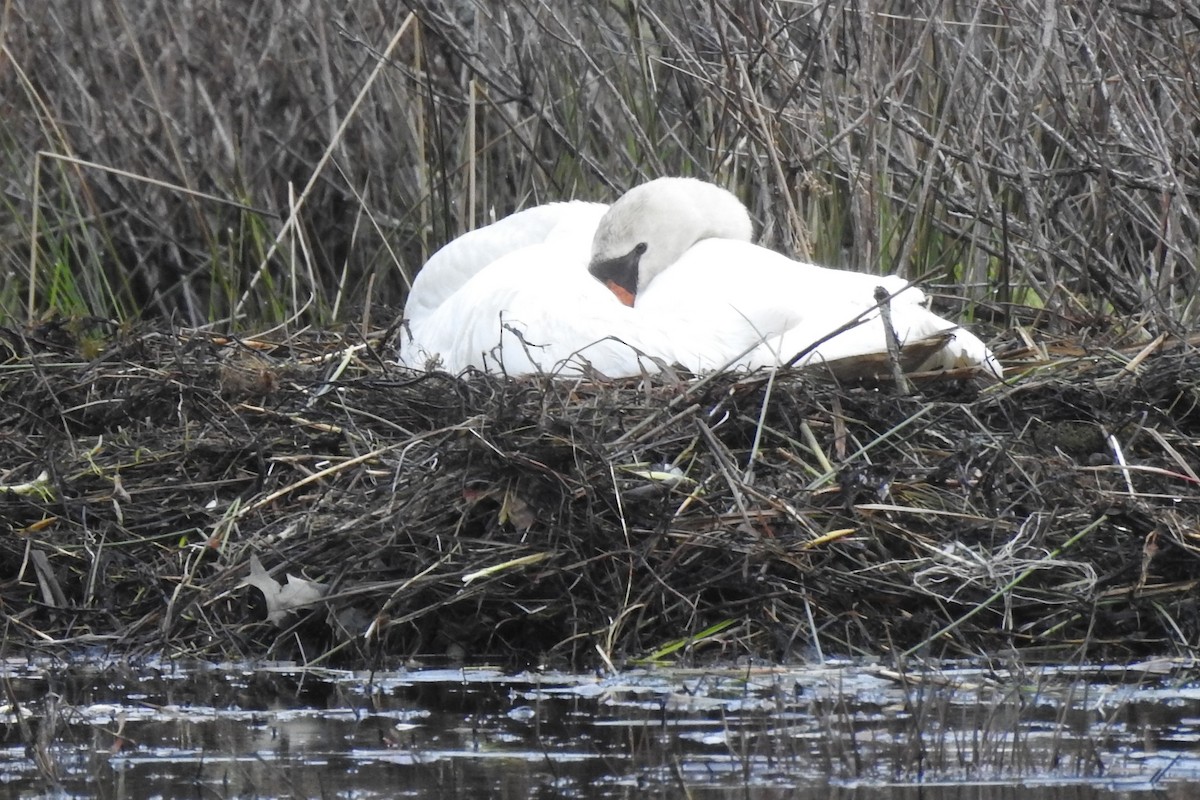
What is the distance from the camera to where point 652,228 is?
6016 millimetres

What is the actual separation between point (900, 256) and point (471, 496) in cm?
260

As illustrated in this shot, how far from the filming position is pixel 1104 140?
6.16 m

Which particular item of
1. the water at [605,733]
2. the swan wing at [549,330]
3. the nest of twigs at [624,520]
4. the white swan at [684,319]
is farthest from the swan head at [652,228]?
the water at [605,733]

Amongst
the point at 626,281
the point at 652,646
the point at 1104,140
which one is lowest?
the point at 652,646

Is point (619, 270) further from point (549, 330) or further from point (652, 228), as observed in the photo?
point (549, 330)

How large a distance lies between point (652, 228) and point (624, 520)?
193cm

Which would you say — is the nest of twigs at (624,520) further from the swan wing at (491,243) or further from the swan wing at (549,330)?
the swan wing at (491,243)

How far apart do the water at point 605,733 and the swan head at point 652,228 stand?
2285mm

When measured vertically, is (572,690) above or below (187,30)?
below

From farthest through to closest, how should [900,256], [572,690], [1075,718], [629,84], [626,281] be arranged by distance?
[629,84] → [900,256] → [626,281] → [572,690] → [1075,718]

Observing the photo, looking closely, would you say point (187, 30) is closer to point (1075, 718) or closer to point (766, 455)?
point (766, 455)

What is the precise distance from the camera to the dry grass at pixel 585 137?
619 centimetres

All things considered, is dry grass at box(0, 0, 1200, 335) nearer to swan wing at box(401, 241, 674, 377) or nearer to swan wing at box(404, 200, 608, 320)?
swan wing at box(404, 200, 608, 320)

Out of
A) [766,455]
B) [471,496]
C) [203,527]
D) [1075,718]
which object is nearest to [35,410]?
[203,527]
